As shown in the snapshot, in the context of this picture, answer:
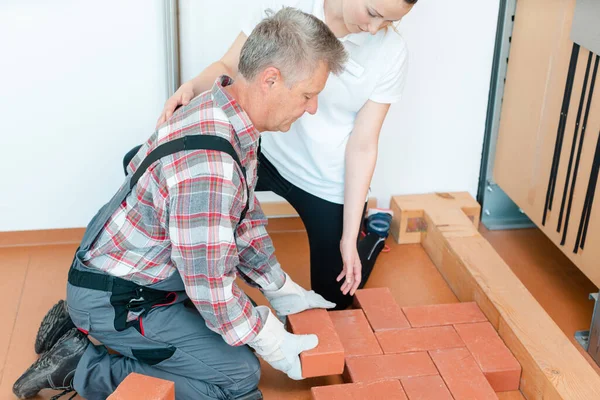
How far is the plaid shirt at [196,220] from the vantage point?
1736 millimetres

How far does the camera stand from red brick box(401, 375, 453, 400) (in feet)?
6.78

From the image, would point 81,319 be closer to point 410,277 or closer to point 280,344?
point 280,344

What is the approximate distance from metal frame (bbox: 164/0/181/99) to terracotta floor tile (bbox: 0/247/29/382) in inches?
33.1

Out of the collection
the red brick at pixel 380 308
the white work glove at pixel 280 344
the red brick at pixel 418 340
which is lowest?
the red brick at pixel 418 340

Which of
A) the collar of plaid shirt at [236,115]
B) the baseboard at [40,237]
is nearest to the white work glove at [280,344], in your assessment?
the collar of plaid shirt at [236,115]

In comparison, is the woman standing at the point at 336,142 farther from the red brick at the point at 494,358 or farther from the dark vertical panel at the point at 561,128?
the dark vertical panel at the point at 561,128

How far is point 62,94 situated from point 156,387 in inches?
50.6

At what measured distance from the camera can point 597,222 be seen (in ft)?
7.94

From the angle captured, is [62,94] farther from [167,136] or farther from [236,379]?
[236,379]

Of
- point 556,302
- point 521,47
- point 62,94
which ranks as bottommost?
point 556,302

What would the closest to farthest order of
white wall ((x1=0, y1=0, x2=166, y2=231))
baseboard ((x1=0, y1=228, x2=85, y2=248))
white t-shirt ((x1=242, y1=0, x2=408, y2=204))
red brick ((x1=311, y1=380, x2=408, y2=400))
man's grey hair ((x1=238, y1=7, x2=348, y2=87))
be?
man's grey hair ((x1=238, y1=7, x2=348, y2=87))
red brick ((x1=311, y1=380, x2=408, y2=400))
white t-shirt ((x1=242, y1=0, x2=408, y2=204))
white wall ((x1=0, y1=0, x2=166, y2=231))
baseboard ((x1=0, y1=228, x2=85, y2=248))

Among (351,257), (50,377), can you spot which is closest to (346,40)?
(351,257)

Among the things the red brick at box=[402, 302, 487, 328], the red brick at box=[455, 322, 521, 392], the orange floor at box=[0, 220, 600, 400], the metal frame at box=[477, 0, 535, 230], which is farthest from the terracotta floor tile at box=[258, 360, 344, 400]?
the metal frame at box=[477, 0, 535, 230]

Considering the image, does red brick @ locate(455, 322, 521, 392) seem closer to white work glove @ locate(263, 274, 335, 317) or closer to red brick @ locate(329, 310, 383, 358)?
red brick @ locate(329, 310, 383, 358)
